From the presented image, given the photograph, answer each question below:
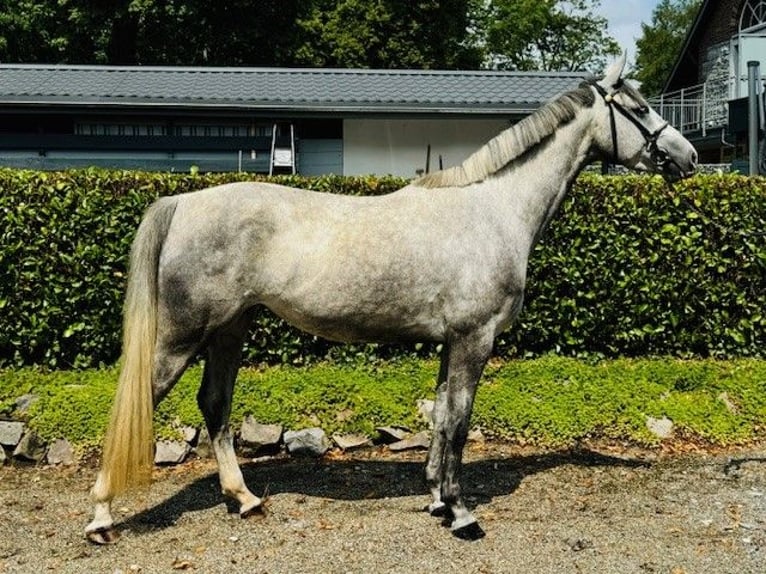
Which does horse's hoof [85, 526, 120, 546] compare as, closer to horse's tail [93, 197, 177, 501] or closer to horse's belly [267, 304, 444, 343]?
horse's tail [93, 197, 177, 501]

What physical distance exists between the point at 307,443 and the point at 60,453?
1744mm

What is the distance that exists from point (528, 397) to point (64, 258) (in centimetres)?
380

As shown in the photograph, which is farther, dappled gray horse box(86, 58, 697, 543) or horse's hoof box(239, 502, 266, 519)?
horse's hoof box(239, 502, 266, 519)

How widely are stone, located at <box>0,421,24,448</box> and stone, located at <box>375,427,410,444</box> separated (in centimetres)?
256

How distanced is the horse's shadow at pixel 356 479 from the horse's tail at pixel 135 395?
0.46 metres

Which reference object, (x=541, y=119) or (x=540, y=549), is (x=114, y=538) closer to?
(x=540, y=549)

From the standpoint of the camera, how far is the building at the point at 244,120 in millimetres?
12609

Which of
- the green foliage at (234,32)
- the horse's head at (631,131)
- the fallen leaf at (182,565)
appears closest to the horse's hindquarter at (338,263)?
the horse's head at (631,131)

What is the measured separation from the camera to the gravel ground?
3.89 m

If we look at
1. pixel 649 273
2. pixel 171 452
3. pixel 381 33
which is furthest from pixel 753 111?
pixel 381 33

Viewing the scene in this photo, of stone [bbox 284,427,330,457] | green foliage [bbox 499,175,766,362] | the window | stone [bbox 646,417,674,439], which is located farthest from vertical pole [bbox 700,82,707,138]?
stone [bbox 284,427,330,457]

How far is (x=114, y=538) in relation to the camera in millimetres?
4117

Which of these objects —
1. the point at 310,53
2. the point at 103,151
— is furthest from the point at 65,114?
the point at 310,53

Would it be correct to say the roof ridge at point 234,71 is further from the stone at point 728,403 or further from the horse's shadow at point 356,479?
the horse's shadow at point 356,479
